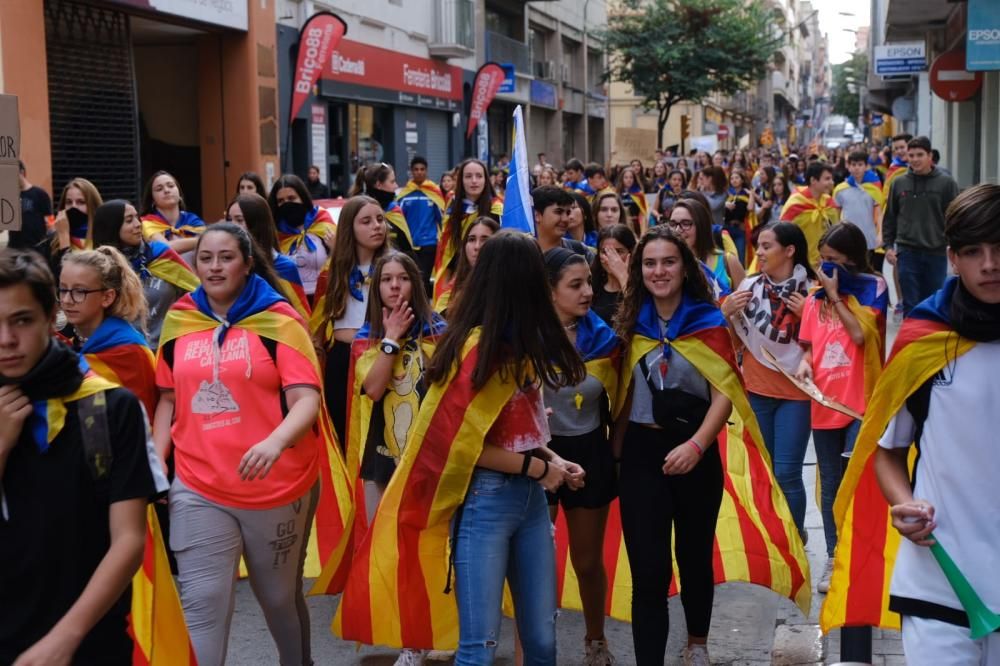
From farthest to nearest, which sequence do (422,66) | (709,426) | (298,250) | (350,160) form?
(422,66) → (350,160) → (298,250) → (709,426)

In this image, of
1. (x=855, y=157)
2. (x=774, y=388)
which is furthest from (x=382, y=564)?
(x=855, y=157)

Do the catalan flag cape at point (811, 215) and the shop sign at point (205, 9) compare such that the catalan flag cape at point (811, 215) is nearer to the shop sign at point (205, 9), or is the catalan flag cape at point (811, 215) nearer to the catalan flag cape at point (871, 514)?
the catalan flag cape at point (871, 514)

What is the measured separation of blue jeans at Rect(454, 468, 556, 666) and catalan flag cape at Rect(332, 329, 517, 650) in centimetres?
13

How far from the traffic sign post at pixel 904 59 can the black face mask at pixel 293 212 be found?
20497 mm

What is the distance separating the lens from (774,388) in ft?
21.6

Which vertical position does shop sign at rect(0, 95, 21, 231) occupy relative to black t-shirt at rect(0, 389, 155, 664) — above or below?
above

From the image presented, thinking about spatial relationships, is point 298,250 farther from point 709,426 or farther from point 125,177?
point 125,177

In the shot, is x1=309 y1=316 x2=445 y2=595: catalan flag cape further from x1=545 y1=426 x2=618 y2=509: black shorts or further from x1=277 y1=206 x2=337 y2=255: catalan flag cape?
x1=277 y1=206 x2=337 y2=255: catalan flag cape

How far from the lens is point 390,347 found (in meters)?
5.77

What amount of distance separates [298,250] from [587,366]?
4222 mm

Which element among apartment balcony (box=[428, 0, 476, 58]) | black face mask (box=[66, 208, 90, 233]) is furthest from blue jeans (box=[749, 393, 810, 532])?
apartment balcony (box=[428, 0, 476, 58])

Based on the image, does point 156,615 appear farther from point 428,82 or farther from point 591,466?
point 428,82

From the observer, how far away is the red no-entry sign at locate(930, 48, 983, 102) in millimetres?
15539

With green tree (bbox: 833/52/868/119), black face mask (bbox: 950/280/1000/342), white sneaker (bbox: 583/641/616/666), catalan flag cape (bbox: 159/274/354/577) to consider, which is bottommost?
white sneaker (bbox: 583/641/616/666)
